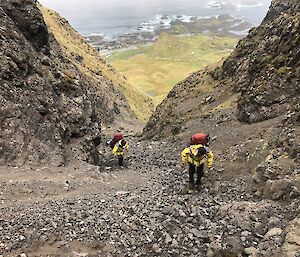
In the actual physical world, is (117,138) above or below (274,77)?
below

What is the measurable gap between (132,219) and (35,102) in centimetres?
1613

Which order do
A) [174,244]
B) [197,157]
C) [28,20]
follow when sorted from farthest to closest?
[28,20] → [197,157] → [174,244]

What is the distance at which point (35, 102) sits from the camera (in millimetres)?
27969

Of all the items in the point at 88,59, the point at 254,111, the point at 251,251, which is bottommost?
the point at 251,251

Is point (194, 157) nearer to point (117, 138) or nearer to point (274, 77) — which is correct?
point (117, 138)

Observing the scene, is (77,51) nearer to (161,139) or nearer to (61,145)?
(161,139)

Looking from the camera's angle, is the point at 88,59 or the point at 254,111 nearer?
the point at 254,111

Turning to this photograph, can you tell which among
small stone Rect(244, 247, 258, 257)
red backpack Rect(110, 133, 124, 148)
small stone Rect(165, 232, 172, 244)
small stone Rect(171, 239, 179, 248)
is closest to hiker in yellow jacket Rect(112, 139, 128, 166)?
red backpack Rect(110, 133, 124, 148)

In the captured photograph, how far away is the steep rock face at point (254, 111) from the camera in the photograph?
18953 mm

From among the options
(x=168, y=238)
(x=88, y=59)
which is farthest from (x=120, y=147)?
(x=88, y=59)

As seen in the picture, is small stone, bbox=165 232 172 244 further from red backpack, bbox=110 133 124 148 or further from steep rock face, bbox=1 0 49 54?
steep rock face, bbox=1 0 49 54

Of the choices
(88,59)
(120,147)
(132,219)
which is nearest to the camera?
(132,219)

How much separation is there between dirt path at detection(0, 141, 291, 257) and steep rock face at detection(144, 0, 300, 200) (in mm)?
2060

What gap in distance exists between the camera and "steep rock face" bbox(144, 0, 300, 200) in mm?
18953
